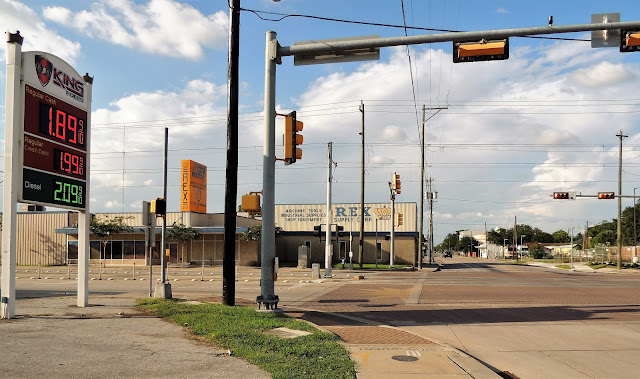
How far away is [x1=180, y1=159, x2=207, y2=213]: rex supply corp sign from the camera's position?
47656mm

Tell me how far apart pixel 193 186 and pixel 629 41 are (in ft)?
135

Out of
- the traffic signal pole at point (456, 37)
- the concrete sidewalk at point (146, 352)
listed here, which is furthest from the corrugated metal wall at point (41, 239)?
the traffic signal pole at point (456, 37)

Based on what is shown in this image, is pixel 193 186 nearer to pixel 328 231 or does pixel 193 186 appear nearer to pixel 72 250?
pixel 72 250

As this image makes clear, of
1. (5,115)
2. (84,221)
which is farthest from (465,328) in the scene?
(5,115)

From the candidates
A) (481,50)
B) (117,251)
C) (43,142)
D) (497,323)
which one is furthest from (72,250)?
(481,50)

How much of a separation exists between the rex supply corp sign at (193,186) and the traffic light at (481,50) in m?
38.5

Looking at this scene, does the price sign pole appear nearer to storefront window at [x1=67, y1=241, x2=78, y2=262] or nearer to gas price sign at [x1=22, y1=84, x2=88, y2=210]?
gas price sign at [x1=22, y1=84, x2=88, y2=210]

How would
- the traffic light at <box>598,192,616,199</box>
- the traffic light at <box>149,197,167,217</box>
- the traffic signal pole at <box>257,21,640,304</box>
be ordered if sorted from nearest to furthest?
the traffic signal pole at <box>257,21,640,304</box> < the traffic light at <box>149,197,167,217</box> < the traffic light at <box>598,192,616,199</box>

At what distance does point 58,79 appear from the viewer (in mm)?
13578

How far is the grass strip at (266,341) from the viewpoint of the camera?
24.5 feet

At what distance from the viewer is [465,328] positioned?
41.1 ft

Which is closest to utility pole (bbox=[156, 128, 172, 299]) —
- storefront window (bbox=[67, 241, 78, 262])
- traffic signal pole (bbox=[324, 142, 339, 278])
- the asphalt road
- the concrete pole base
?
the concrete pole base

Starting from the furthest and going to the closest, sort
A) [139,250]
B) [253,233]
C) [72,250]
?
1. [72,250]
2. [139,250]
3. [253,233]

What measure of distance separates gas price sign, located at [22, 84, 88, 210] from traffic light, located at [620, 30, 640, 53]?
13.5 metres
